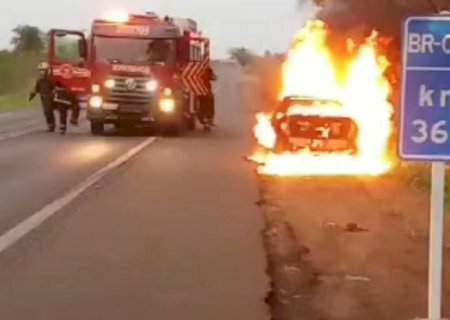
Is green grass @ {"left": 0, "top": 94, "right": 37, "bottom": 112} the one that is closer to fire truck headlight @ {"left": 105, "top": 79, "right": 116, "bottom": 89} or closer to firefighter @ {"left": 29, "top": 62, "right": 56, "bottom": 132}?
firefighter @ {"left": 29, "top": 62, "right": 56, "bottom": 132}

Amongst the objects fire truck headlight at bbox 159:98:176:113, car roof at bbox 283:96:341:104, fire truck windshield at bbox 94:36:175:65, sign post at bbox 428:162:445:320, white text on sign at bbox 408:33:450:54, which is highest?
white text on sign at bbox 408:33:450:54

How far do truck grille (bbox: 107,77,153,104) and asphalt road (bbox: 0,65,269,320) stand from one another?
865cm

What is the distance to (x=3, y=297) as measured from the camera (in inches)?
450

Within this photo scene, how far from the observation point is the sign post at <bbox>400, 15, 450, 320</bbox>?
762 cm

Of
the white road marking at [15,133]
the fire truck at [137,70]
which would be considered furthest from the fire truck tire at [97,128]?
the white road marking at [15,133]

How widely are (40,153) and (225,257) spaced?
54.5ft

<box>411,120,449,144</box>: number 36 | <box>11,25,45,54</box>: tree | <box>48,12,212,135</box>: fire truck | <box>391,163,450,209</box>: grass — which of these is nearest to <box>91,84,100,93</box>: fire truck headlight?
<box>48,12,212,135</box>: fire truck

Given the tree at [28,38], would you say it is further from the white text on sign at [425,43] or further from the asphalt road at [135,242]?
the white text on sign at [425,43]

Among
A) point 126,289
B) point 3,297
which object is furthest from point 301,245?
point 3,297

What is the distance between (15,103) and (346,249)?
59.9m

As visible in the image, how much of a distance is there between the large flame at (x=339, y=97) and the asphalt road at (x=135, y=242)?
119 cm

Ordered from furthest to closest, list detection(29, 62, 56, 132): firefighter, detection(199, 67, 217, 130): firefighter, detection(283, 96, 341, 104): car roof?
detection(199, 67, 217, 130): firefighter → detection(29, 62, 56, 132): firefighter → detection(283, 96, 341, 104): car roof

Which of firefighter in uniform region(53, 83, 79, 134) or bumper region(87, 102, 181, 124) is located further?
firefighter in uniform region(53, 83, 79, 134)

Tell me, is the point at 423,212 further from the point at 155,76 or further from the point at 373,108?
the point at 155,76
